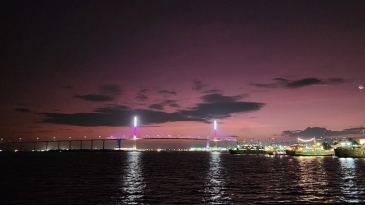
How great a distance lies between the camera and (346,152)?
132 metres

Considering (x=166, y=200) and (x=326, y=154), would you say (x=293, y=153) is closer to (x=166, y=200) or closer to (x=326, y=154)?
(x=326, y=154)

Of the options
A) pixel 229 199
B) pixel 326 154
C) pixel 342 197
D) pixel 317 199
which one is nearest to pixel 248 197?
pixel 229 199

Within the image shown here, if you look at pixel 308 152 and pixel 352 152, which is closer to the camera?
pixel 352 152

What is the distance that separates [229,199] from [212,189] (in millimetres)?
6134

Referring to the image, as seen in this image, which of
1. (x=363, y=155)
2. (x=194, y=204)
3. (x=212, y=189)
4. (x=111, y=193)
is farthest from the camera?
(x=363, y=155)

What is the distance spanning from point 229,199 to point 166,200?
4960mm

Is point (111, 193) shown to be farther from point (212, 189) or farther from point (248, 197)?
point (248, 197)

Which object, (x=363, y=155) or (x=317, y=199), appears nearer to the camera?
(x=317, y=199)

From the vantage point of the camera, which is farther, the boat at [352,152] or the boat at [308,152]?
the boat at [308,152]

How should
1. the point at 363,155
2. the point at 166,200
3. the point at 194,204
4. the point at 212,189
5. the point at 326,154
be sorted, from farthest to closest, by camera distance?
the point at 326,154 → the point at 363,155 → the point at 212,189 → the point at 166,200 → the point at 194,204

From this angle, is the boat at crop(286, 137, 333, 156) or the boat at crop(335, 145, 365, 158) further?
the boat at crop(286, 137, 333, 156)

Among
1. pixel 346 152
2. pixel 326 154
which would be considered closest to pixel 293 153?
pixel 326 154

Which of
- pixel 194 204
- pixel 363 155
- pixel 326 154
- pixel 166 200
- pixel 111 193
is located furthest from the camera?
pixel 326 154

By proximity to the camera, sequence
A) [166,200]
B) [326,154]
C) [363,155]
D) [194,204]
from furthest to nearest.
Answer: [326,154], [363,155], [166,200], [194,204]
